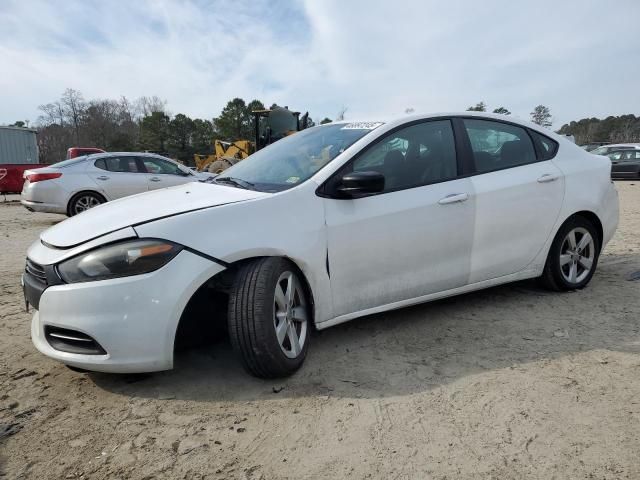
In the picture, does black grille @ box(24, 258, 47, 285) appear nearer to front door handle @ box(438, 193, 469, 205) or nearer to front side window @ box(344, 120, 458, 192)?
front side window @ box(344, 120, 458, 192)

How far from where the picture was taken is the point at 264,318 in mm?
2400

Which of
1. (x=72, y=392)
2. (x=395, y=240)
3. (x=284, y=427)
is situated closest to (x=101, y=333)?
(x=72, y=392)

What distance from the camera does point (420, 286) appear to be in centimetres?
315

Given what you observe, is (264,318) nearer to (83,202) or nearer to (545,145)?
(545,145)

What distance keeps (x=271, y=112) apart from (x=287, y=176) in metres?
13.7

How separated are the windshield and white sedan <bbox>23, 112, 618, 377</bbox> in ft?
0.05

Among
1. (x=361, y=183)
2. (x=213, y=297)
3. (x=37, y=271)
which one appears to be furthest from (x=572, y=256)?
(x=37, y=271)

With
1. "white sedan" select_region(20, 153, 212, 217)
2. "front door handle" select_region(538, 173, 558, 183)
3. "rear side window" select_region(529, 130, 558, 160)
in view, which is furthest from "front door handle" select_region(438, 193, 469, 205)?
"white sedan" select_region(20, 153, 212, 217)

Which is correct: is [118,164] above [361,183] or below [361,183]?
above

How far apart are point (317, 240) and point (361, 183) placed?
1.40ft

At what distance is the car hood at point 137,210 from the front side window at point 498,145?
1.76 meters

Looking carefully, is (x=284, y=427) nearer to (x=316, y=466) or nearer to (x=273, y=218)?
(x=316, y=466)

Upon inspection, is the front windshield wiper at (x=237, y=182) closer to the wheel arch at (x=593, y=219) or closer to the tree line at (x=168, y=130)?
the wheel arch at (x=593, y=219)

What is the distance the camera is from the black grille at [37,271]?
2.44m
